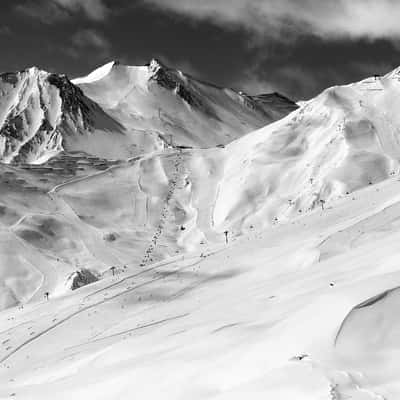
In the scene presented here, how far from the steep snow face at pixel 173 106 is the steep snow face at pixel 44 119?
7124 millimetres

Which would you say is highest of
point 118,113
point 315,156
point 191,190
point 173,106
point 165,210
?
point 173,106

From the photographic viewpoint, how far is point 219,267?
90.0 ft

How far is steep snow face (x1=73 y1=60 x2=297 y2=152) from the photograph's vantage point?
132m

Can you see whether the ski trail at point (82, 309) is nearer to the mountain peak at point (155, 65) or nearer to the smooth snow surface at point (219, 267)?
the smooth snow surface at point (219, 267)

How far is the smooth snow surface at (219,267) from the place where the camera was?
1235 cm

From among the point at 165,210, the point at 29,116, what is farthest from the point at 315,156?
the point at 29,116

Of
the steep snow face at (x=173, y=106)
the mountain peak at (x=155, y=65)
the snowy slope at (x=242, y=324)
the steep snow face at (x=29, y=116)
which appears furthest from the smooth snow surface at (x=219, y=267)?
the mountain peak at (x=155, y=65)

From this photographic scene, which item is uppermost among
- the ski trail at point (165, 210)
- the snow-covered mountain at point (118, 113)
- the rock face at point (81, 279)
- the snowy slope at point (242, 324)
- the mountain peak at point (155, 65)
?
the mountain peak at point (155, 65)

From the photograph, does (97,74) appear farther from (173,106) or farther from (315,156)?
(315,156)

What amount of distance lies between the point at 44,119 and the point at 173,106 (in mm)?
29544

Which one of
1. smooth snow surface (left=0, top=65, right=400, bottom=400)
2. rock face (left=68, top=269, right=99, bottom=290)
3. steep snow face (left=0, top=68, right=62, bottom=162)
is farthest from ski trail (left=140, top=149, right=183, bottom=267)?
steep snow face (left=0, top=68, right=62, bottom=162)

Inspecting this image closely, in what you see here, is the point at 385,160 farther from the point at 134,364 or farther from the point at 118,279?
the point at 134,364

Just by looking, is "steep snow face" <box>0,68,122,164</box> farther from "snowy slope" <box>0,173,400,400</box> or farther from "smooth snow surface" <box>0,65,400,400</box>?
"snowy slope" <box>0,173,400,400</box>

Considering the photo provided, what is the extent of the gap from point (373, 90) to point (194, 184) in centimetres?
2183
